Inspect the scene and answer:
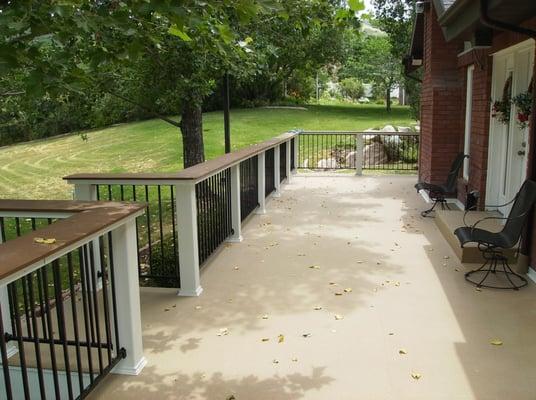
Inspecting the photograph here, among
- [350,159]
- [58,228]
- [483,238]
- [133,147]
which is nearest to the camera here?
[58,228]

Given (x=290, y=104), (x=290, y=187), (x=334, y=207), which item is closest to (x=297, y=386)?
(x=334, y=207)

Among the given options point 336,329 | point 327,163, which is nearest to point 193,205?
point 336,329

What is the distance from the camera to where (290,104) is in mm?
33531

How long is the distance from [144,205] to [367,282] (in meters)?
2.54

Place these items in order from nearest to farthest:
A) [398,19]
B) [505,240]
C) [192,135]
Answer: [505,240]
[192,135]
[398,19]

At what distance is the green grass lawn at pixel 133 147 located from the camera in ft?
52.0

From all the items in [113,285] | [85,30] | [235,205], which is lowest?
[235,205]

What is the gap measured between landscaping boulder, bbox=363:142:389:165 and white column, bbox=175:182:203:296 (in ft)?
34.5

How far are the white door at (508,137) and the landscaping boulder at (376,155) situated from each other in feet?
24.8

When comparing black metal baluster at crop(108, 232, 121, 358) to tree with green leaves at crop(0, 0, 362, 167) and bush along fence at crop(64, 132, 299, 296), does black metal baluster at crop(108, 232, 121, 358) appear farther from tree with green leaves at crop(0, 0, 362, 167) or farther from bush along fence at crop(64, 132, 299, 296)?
tree with green leaves at crop(0, 0, 362, 167)

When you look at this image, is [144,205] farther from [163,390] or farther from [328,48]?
[328,48]

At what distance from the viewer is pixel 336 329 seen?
4.05 m

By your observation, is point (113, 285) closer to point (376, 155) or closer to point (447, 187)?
point (447, 187)

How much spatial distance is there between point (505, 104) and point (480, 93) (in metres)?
0.98
